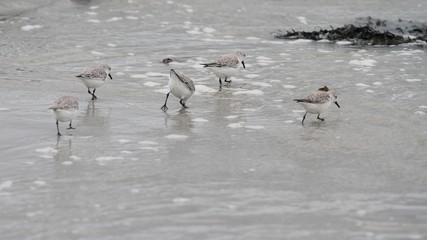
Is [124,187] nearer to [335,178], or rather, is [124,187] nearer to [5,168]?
[5,168]

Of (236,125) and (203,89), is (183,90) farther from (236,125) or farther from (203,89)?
(203,89)

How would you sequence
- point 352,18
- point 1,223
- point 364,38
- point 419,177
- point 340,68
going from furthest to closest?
point 352,18 → point 364,38 → point 340,68 → point 419,177 → point 1,223

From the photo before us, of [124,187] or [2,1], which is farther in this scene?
[2,1]

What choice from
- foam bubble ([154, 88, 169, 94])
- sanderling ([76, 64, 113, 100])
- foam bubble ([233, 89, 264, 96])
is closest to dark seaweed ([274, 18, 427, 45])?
foam bubble ([233, 89, 264, 96])

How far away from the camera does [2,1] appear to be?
50.9ft

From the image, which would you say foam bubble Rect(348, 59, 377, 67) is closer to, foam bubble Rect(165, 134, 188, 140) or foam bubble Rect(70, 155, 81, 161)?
foam bubble Rect(165, 134, 188, 140)

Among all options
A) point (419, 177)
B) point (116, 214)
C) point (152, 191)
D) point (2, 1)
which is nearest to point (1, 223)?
point (116, 214)

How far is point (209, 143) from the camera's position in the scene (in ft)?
24.0

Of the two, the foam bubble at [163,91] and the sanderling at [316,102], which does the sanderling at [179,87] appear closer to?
the foam bubble at [163,91]

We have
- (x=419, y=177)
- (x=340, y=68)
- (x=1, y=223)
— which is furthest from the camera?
(x=340, y=68)

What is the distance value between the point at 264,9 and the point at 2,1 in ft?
18.9

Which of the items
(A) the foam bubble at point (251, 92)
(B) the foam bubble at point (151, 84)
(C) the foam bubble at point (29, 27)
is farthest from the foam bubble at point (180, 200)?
(C) the foam bubble at point (29, 27)

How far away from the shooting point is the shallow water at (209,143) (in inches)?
209

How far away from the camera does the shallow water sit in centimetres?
530
